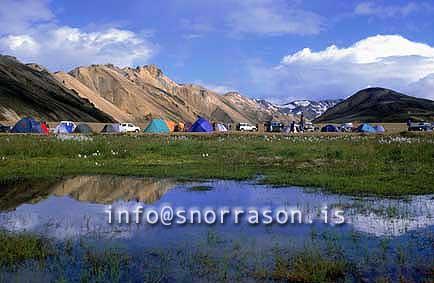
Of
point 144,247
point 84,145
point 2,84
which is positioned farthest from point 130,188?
point 2,84

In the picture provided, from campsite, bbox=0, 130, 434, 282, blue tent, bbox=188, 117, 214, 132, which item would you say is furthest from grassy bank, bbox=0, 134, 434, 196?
blue tent, bbox=188, 117, 214, 132

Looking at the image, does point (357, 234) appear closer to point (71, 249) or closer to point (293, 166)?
point (71, 249)

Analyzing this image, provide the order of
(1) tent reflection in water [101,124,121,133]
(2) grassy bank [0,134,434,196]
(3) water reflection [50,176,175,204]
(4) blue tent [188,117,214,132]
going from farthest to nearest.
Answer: (1) tent reflection in water [101,124,121,133] < (4) blue tent [188,117,214,132] < (2) grassy bank [0,134,434,196] < (3) water reflection [50,176,175,204]

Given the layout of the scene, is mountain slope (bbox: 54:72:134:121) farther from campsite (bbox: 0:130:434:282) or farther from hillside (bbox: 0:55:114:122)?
campsite (bbox: 0:130:434:282)

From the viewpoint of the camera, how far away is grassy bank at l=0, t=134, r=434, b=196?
723 inches

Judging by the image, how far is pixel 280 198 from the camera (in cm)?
1520

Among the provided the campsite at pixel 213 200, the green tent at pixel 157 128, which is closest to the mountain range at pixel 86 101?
the green tent at pixel 157 128

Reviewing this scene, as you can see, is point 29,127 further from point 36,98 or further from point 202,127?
point 36,98

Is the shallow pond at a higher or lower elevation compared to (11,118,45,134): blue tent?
lower

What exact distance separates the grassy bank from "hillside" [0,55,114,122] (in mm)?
76143

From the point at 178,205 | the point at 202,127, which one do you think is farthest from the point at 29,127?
the point at 178,205

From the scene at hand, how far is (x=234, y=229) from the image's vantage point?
11.0 m

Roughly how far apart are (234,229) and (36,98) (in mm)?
118653

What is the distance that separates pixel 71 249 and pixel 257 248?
12.3 feet
